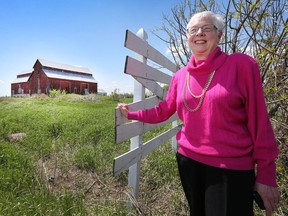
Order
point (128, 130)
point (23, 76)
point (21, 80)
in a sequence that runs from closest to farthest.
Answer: point (128, 130), point (21, 80), point (23, 76)

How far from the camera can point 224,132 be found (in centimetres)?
162

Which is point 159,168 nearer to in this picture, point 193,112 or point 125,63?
point 125,63

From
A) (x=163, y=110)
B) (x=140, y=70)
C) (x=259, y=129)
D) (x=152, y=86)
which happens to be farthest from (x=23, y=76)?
(x=259, y=129)

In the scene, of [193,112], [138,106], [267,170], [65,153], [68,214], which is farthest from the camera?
[65,153]

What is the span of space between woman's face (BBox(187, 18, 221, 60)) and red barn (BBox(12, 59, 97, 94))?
1206 inches

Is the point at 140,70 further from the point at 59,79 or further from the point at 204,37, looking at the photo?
the point at 59,79

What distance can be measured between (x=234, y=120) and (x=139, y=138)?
5.21 ft

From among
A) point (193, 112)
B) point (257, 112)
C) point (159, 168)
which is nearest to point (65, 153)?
point (159, 168)

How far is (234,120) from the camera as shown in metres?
1.62

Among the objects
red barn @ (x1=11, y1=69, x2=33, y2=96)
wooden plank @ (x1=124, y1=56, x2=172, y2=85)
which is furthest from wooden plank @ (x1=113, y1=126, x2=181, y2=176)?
red barn @ (x1=11, y1=69, x2=33, y2=96)

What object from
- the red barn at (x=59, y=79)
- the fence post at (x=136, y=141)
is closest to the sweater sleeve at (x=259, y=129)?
the fence post at (x=136, y=141)

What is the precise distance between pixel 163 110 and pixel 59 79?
3188 cm

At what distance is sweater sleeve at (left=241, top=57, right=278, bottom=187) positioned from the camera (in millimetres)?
1539

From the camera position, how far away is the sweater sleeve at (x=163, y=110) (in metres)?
2.08
